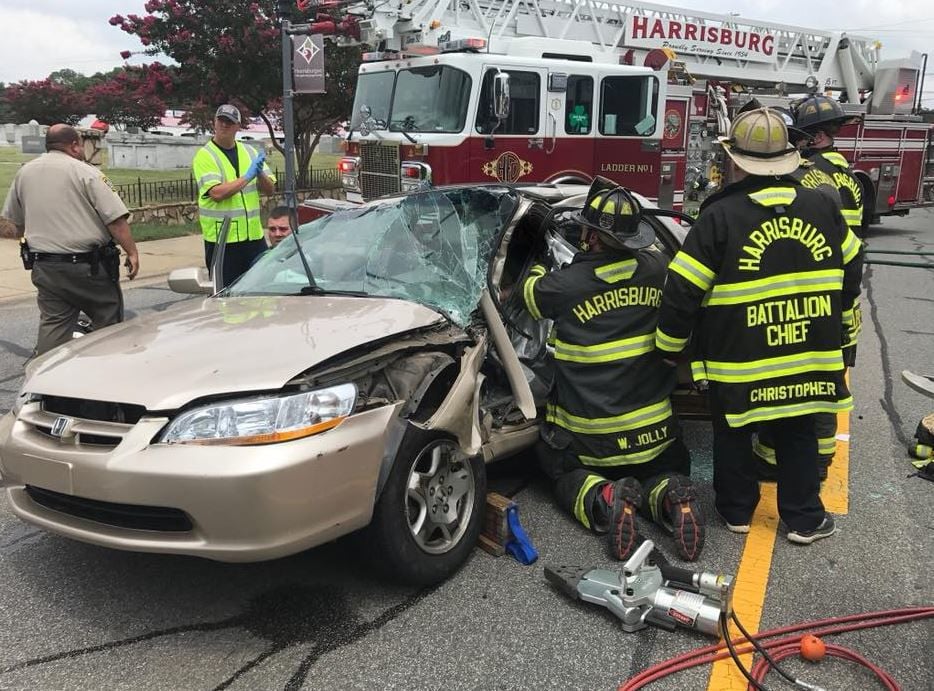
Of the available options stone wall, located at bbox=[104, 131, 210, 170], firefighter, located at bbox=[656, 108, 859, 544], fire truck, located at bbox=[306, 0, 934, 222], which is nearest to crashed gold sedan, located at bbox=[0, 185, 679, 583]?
firefighter, located at bbox=[656, 108, 859, 544]

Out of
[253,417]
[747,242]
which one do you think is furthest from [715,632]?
[253,417]

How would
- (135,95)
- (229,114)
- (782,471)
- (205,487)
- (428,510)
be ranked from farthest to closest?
(135,95), (229,114), (782,471), (428,510), (205,487)

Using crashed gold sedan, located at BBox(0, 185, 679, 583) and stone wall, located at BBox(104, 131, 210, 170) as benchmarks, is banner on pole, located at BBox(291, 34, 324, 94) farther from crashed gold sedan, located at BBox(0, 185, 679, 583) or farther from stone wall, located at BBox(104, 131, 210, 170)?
stone wall, located at BBox(104, 131, 210, 170)

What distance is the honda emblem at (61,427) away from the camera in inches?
109

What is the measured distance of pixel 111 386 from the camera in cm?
277

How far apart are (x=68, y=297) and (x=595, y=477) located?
3.43 m

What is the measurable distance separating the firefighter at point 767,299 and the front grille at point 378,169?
6848 mm

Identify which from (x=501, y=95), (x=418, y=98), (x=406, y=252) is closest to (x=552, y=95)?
(x=501, y=95)

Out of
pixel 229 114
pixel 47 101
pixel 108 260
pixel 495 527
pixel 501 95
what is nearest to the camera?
pixel 495 527

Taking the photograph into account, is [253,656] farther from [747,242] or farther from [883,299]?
[883,299]

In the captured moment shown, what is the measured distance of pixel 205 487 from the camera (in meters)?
2.52

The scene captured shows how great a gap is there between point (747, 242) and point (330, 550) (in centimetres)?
215

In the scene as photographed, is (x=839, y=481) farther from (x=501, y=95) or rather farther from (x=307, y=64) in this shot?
(x=307, y=64)

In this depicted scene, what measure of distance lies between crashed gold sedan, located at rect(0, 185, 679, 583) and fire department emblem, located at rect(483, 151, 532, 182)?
18.7ft
